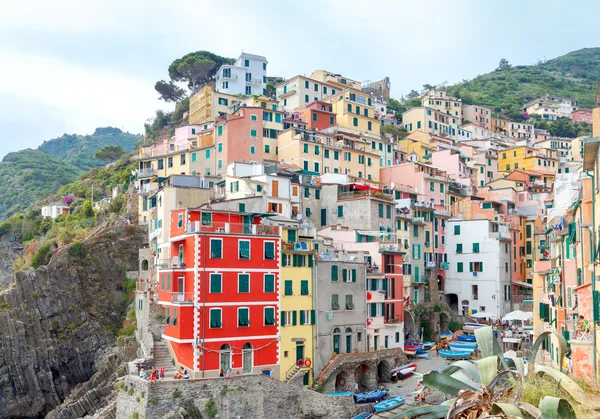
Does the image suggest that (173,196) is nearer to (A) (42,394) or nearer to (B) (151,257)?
(B) (151,257)

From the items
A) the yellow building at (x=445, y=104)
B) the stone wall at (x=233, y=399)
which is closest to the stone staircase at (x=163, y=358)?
the stone wall at (x=233, y=399)

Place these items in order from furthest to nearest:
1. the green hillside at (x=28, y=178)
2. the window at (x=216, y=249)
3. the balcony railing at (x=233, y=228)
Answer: the green hillside at (x=28, y=178) → the balcony railing at (x=233, y=228) → the window at (x=216, y=249)

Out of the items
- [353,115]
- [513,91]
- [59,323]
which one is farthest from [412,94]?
[59,323]

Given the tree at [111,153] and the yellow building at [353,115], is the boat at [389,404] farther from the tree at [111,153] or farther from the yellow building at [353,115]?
the tree at [111,153]

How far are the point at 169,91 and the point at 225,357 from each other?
3294 inches

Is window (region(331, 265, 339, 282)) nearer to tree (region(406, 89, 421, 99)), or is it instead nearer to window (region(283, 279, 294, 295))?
window (region(283, 279, 294, 295))

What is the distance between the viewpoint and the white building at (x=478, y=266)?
216ft

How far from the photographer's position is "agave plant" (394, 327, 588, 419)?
458 inches

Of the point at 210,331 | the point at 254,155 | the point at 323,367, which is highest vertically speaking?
the point at 254,155

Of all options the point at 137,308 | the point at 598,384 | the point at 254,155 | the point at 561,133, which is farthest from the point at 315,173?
the point at 561,133

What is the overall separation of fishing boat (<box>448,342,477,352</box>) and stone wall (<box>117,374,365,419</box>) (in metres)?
15.4

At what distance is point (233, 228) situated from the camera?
42375 mm

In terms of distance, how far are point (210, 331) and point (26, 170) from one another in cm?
11488

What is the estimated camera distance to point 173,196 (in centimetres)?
5125
